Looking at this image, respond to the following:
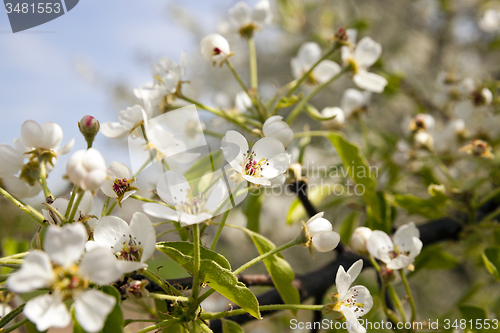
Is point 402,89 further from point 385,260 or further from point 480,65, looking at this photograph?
point 480,65

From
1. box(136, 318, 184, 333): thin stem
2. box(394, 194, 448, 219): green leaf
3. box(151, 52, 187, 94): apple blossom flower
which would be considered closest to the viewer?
box(136, 318, 184, 333): thin stem

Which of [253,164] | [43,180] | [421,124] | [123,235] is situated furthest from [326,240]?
[421,124]

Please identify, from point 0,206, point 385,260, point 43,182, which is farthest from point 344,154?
point 0,206

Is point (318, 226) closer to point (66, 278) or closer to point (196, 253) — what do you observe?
point (196, 253)

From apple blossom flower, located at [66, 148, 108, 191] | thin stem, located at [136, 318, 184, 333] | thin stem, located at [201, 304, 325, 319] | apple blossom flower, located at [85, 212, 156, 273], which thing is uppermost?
apple blossom flower, located at [66, 148, 108, 191]

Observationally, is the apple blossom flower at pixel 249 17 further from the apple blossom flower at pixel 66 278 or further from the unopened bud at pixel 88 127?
the apple blossom flower at pixel 66 278

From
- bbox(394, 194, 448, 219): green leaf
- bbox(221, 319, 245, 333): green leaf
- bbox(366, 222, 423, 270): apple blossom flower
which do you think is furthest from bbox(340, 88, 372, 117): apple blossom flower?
bbox(221, 319, 245, 333): green leaf

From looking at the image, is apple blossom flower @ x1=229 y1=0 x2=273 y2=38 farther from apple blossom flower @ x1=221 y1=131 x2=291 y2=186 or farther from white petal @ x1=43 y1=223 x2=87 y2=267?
white petal @ x1=43 y1=223 x2=87 y2=267
